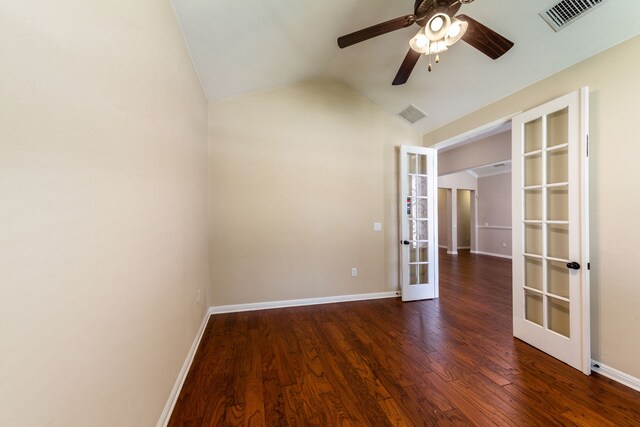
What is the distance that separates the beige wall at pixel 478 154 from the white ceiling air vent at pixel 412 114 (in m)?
2.17

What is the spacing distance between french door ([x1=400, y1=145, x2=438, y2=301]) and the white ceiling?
0.68 metres

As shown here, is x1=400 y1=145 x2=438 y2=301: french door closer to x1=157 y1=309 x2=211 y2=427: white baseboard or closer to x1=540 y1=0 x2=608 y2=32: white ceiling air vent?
x1=540 y1=0 x2=608 y2=32: white ceiling air vent

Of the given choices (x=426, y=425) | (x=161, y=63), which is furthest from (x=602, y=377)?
(x=161, y=63)

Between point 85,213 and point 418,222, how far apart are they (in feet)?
11.8

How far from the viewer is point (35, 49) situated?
0.62 meters

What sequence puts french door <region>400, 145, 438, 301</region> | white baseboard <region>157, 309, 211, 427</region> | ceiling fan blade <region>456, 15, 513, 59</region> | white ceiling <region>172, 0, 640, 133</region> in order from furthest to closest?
french door <region>400, 145, 438, 301</region> → white ceiling <region>172, 0, 640, 133</region> → ceiling fan blade <region>456, 15, 513, 59</region> → white baseboard <region>157, 309, 211, 427</region>

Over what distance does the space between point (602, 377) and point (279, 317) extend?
2867 millimetres

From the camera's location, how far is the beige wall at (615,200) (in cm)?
172

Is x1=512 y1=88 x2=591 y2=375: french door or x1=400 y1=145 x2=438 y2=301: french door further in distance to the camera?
x1=400 y1=145 x2=438 y2=301: french door

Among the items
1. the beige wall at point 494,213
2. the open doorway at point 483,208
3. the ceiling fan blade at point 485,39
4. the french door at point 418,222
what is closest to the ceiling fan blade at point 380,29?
the ceiling fan blade at point 485,39

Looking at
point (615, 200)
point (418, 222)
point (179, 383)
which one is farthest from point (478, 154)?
point (179, 383)

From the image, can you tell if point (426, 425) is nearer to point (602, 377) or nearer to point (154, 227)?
point (602, 377)

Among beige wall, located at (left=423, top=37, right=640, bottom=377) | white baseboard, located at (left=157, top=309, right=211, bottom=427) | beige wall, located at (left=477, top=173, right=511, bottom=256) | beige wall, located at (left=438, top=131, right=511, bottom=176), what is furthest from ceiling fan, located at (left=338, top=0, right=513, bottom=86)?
beige wall, located at (left=477, top=173, right=511, bottom=256)

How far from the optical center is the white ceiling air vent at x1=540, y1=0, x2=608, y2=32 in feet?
5.39
